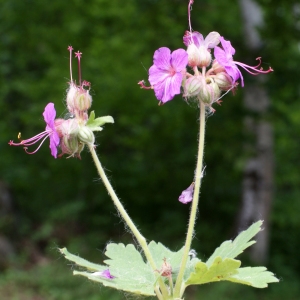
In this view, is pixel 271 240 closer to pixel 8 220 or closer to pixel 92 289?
pixel 92 289

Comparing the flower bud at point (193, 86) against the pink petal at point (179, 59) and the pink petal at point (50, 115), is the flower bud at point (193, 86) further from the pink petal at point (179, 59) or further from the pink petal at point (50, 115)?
the pink petal at point (50, 115)

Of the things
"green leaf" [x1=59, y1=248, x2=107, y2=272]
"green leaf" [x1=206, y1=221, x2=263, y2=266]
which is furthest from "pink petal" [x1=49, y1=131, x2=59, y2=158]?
"green leaf" [x1=206, y1=221, x2=263, y2=266]

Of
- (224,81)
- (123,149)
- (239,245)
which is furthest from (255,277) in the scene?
(123,149)

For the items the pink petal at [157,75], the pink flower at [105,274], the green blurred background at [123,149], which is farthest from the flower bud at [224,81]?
the green blurred background at [123,149]

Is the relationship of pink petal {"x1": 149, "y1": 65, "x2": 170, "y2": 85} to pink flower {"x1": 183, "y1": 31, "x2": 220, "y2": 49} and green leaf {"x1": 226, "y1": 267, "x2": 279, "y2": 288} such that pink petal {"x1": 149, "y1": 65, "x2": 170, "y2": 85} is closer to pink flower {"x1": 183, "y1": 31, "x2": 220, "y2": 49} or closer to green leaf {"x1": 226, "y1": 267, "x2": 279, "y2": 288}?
pink flower {"x1": 183, "y1": 31, "x2": 220, "y2": 49}

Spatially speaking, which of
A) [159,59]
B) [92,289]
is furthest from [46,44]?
[159,59]

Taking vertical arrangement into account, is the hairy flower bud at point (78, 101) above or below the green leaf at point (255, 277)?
above
